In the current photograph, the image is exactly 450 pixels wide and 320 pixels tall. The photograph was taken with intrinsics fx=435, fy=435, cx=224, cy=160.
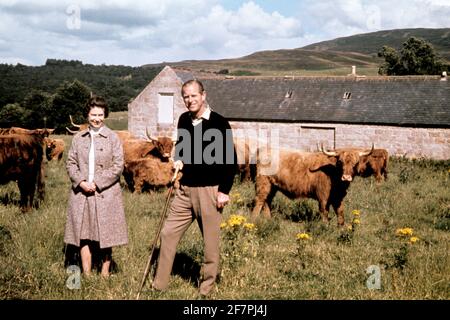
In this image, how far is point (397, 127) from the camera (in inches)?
936

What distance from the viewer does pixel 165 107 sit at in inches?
1164

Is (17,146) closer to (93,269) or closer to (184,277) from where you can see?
(93,269)

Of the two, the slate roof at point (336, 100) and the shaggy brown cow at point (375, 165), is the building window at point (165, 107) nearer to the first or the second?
the slate roof at point (336, 100)

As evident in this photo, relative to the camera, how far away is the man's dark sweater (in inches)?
174

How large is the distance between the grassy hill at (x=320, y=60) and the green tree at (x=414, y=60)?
92.0 ft

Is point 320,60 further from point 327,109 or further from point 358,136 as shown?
point 358,136

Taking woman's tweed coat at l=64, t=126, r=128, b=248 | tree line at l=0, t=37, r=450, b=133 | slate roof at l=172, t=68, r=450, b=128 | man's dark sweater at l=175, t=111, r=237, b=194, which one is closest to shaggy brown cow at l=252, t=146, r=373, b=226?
woman's tweed coat at l=64, t=126, r=128, b=248

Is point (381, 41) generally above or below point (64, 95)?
above

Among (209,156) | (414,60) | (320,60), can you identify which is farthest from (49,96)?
(320,60)

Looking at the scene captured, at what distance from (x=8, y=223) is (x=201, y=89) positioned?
185 inches

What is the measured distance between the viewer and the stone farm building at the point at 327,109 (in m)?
23.5

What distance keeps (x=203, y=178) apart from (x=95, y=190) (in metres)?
1.24

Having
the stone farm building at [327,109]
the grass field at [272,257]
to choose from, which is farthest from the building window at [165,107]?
the grass field at [272,257]

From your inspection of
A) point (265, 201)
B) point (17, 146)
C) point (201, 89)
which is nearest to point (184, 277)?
point (201, 89)
